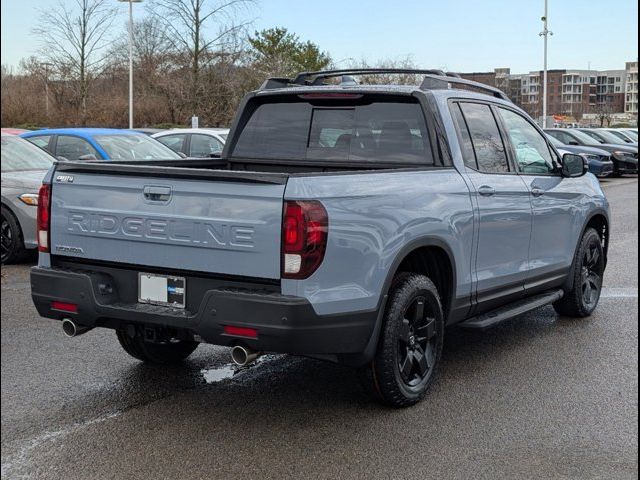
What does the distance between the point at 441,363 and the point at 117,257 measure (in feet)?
8.38

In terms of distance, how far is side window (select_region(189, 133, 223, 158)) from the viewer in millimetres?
16000

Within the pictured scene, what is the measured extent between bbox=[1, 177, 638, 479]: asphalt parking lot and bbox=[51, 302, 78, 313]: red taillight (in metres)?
0.33

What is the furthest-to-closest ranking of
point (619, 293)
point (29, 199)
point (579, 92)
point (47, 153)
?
point (579, 92) < point (47, 153) < point (29, 199) < point (619, 293)

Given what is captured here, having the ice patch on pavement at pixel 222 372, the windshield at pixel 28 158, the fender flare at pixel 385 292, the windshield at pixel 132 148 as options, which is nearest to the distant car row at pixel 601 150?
the windshield at pixel 132 148

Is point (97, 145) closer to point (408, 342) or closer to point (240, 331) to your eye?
point (408, 342)

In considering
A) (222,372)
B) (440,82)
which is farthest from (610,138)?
(222,372)

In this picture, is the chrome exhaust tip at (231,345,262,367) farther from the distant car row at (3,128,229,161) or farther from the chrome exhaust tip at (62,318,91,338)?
the distant car row at (3,128,229,161)

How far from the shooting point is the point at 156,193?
14.5 feet

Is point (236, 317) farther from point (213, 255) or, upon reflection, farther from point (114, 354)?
point (114, 354)

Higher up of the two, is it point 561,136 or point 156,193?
point 561,136

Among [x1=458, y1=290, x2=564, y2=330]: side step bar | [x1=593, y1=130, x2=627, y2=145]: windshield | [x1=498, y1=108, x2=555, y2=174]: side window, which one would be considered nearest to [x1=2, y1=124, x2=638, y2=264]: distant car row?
[x1=498, y1=108, x2=555, y2=174]: side window

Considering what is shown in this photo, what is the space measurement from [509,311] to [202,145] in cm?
1111

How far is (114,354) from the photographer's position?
5969 mm

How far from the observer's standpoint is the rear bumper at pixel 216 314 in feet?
13.5
